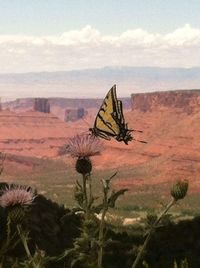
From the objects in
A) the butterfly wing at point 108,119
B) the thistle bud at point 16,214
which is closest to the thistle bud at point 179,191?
the butterfly wing at point 108,119

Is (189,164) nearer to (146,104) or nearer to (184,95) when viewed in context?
(184,95)

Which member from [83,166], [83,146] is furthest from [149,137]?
[83,146]

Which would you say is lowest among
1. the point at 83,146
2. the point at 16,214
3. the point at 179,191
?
the point at 16,214

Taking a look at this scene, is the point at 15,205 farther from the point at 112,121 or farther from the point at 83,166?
the point at 112,121

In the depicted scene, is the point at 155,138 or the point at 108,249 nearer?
the point at 108,249

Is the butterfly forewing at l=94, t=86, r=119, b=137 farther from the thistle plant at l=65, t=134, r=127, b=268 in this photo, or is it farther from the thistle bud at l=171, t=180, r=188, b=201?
the thistle bud at l=171, t=180, r=188, b=201

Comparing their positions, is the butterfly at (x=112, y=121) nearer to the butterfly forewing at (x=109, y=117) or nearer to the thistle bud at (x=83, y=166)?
the butterfly forewing at (x=109, y=117)

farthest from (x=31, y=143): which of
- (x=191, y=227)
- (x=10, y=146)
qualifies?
(x=191, y=227)
